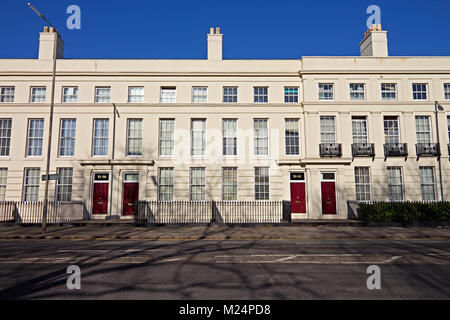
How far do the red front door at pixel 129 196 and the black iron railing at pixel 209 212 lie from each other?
2.21 meters

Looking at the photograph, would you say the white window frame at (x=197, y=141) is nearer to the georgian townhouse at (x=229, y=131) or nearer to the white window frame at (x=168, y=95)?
the georgian townhouse at (x=229, y=131)

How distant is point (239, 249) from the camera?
9.71 m

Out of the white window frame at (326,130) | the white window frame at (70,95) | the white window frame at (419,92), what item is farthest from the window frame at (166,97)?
the white window frame at (419,92)

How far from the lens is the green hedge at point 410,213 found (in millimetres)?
15961

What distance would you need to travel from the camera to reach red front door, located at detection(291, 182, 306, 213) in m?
19.3

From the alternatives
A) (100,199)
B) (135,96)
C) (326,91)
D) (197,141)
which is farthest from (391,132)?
(100,199)

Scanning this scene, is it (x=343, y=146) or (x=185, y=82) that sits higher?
(x=185, y=82)

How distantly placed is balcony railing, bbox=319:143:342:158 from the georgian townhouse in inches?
5.8

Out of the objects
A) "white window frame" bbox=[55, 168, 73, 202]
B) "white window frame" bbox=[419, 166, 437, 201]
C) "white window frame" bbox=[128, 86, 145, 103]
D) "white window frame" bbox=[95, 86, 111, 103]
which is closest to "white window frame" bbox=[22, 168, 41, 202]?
"white window frame" bbox=[55, 168, 73, 202]

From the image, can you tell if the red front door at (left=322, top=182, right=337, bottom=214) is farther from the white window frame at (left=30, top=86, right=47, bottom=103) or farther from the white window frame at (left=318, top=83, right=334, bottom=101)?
the white window frame at (left=30, top=86, right=47, bottom=103)

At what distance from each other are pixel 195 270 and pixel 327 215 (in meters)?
14.6
